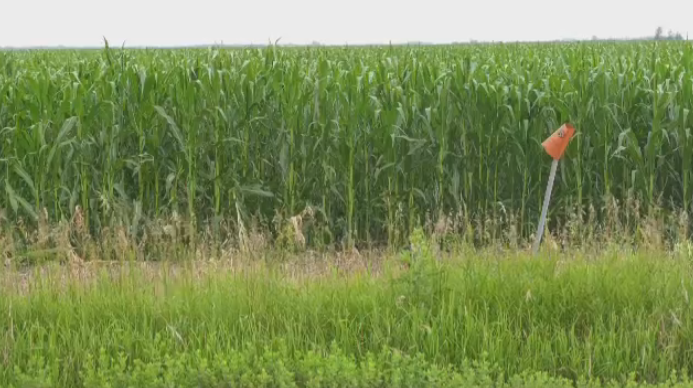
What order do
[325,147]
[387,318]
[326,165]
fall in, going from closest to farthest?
[387,318] < [326,165] < [325,147]

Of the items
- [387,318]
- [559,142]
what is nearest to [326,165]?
[559,142]

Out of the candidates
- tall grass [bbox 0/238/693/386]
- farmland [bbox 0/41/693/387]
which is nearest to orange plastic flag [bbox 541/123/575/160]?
farmland [bbox 0/41/693/387]

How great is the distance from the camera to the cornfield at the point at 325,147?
945 cm

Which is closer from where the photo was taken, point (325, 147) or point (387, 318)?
point (387, 318)

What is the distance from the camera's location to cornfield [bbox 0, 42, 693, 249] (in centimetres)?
945

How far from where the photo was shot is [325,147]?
9.86 m

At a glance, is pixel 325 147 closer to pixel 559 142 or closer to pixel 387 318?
pixel 559 142

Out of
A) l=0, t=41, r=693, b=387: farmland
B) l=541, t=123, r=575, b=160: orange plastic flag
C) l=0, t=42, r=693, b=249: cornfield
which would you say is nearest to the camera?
l=541, t=123, r=575, b=160: orange plastic flag

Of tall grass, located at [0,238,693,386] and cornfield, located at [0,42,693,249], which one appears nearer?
tall grass, located at [0,238,693,386]

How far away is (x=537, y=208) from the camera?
10.0m

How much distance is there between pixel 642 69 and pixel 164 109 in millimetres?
5822

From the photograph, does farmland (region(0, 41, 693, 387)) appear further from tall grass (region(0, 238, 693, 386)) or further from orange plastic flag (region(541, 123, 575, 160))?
orange plastic flag (region(541, 123, 575, 160))

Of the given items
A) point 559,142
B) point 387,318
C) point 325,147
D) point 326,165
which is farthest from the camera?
point 325,147

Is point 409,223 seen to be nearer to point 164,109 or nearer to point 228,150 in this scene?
point 228,150
